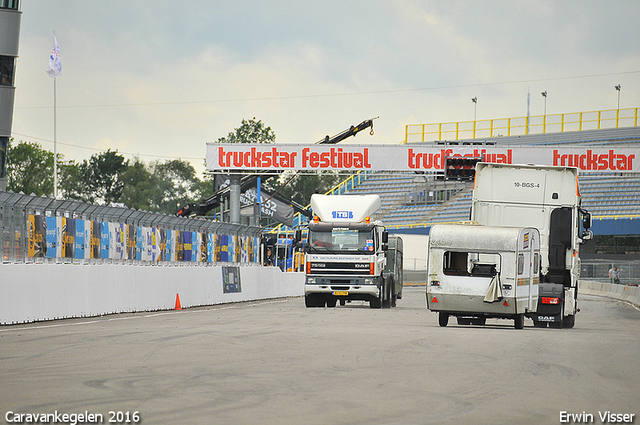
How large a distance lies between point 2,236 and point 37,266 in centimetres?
101

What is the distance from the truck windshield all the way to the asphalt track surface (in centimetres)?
1147

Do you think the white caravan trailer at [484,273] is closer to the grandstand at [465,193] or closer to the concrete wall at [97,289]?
the concrete wall at [97,289]

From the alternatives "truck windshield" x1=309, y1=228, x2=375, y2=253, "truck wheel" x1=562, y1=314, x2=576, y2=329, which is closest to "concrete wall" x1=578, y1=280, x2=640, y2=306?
"truck windshield" x1=309, y1=228, x2=375, y2=253

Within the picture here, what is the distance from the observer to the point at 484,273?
19922 mm

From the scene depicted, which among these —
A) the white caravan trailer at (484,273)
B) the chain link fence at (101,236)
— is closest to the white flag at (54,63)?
the chain link fence at (101,236)

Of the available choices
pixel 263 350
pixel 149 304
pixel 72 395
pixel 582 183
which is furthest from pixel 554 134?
pixel 72 395

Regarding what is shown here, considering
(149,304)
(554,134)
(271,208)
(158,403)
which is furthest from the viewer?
(554,134)

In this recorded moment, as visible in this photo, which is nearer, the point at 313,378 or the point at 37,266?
the point at 313,378

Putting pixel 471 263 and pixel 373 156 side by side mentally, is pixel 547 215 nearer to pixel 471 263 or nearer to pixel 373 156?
pixel 471 263

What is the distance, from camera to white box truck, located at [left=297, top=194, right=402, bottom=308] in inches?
1175

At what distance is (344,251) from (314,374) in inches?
767

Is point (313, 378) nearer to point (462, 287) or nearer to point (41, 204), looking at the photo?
point (462, 287)

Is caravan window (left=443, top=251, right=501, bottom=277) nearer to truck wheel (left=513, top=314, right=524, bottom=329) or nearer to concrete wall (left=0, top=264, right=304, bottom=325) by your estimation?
truck wheel (left=513, top=314, right=524, bottom=329)

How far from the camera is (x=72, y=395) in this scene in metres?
8.64
